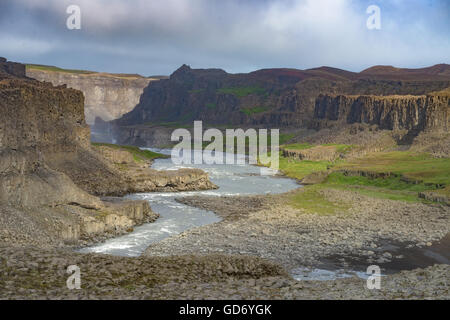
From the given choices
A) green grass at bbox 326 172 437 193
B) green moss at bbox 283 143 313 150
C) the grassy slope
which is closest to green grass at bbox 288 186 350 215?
the grassy slope

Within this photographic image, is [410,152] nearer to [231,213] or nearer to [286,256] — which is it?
[231,213]

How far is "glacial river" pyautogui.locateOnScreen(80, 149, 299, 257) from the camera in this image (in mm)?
45312

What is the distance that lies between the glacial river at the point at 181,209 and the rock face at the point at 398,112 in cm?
5546

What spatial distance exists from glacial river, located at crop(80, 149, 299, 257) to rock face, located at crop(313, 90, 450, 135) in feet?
182

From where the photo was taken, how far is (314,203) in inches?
2744

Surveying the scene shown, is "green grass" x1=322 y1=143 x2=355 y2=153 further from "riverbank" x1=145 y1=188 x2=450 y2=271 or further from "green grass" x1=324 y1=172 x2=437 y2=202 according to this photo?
"riverbank" x1=145 y1=188 x2=450 y2=271

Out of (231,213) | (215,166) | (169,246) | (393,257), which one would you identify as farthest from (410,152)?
(169,246)

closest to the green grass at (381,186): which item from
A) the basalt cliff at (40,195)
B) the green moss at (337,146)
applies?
the basalt cliff at (40,195)

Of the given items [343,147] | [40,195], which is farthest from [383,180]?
[40,195]

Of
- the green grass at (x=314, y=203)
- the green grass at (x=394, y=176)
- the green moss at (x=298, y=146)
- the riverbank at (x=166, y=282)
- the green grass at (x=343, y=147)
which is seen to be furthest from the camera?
the green moss at (x=298, y=146)

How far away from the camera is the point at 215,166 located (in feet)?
433

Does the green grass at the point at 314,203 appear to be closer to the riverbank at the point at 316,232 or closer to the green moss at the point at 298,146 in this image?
the riverbank at the point at 316,232

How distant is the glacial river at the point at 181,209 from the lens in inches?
1784

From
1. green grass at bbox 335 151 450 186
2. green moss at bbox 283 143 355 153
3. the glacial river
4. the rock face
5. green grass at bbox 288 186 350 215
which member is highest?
the rock face
